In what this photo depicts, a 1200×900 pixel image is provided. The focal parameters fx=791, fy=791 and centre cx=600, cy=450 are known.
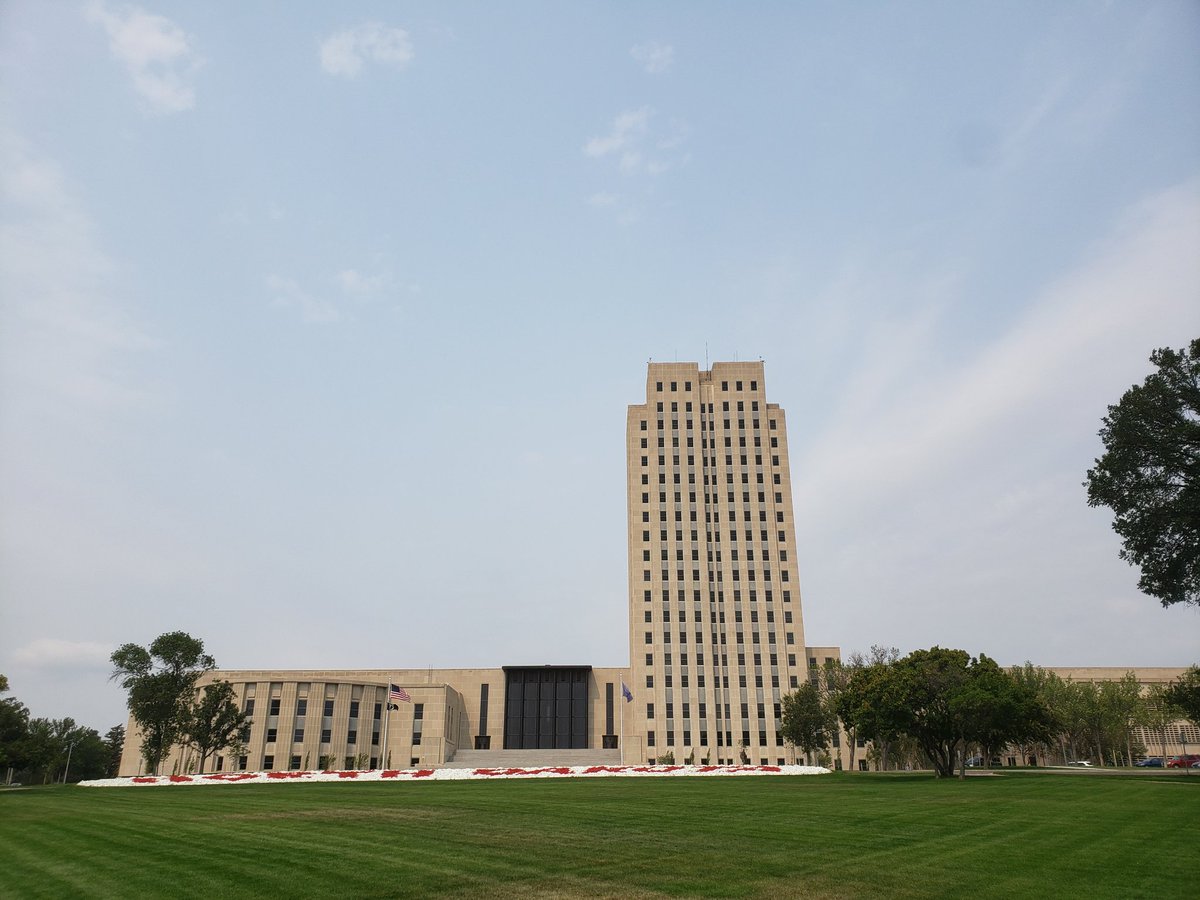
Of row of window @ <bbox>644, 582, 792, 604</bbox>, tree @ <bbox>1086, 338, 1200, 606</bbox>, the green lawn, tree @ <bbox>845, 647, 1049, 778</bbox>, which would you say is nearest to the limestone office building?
row of window @ <bbox>644, 582, 792, 604</bbox>

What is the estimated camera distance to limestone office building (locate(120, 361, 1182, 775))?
112 metres

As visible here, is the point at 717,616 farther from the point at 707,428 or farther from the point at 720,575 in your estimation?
the point at 707,428

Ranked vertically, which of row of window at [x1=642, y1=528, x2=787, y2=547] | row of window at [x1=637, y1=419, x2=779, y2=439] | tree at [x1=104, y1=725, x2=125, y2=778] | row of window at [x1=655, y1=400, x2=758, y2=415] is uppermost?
row of window at [x1=655, y1=400, x2=758, y2=415]

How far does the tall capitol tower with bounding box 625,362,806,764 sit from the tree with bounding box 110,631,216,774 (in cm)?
6099

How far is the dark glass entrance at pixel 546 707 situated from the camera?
121 meters

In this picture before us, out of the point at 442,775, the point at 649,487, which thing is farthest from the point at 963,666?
the point at 649,487

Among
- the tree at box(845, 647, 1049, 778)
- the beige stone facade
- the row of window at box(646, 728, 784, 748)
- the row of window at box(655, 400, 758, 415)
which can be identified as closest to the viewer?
the tree at box(845, 647, 1049, 778)

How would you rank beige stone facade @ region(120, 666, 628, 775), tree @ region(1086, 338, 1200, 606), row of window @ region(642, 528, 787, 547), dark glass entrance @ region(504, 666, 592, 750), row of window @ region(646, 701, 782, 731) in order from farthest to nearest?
row of window @ region(642, 528, 787, 547) → dark glass entrance @ region(504, 666, 592, 750) → row of window @ region(646, 701, 782, 731) → beige stone facade @ region(120, 666, 628, 775) → tree @ region(1086, 338, 1200, 606)

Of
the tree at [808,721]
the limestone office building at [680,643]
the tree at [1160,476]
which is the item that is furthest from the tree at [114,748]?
the tree at [1160,476]

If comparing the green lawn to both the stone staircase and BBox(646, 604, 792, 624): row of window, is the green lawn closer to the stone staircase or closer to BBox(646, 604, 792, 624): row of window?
the stone staircase

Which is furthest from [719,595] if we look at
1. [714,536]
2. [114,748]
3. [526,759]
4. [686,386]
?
[114,748]

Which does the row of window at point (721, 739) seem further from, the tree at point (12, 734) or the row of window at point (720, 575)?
the tree at point (12, 734)

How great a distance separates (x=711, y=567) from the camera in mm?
126188

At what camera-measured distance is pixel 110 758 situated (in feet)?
509
